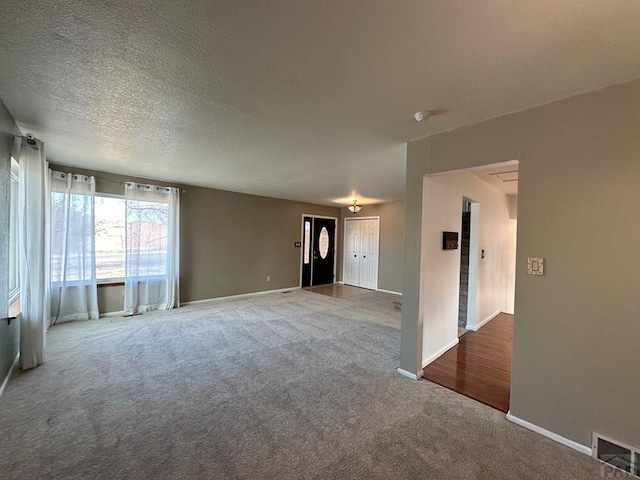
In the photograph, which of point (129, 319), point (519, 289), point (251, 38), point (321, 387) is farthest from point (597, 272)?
point (129, 319)

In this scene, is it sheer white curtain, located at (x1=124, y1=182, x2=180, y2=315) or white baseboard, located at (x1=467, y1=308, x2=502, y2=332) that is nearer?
white baseboard, located at (x1=467, y1=308, x2=502, y2=332)

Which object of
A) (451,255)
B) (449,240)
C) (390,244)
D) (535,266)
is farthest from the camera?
(390,244)

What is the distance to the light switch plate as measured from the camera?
198 cm

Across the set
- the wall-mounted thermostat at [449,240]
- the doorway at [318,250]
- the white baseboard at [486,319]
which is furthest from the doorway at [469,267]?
the doorway at [318,250]

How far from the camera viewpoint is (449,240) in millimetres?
3213

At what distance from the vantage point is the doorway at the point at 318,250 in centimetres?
768

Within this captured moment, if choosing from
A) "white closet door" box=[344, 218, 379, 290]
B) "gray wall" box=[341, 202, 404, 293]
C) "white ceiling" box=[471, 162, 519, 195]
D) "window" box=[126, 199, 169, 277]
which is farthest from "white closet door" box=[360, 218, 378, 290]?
"window" box=[126, 199, 169, 277]

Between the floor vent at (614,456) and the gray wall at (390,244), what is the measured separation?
5166 millimetres

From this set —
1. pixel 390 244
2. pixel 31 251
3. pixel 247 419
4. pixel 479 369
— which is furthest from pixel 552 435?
pixel 390 244

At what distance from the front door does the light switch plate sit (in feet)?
20.0

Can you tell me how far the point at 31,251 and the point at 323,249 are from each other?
6.25 meters

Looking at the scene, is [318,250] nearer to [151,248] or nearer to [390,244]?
[390,244]

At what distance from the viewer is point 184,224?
5.33m

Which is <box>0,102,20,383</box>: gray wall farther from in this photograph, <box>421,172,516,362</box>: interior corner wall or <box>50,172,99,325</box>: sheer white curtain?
<box>421,172,516,362</box>: interior corner wall
